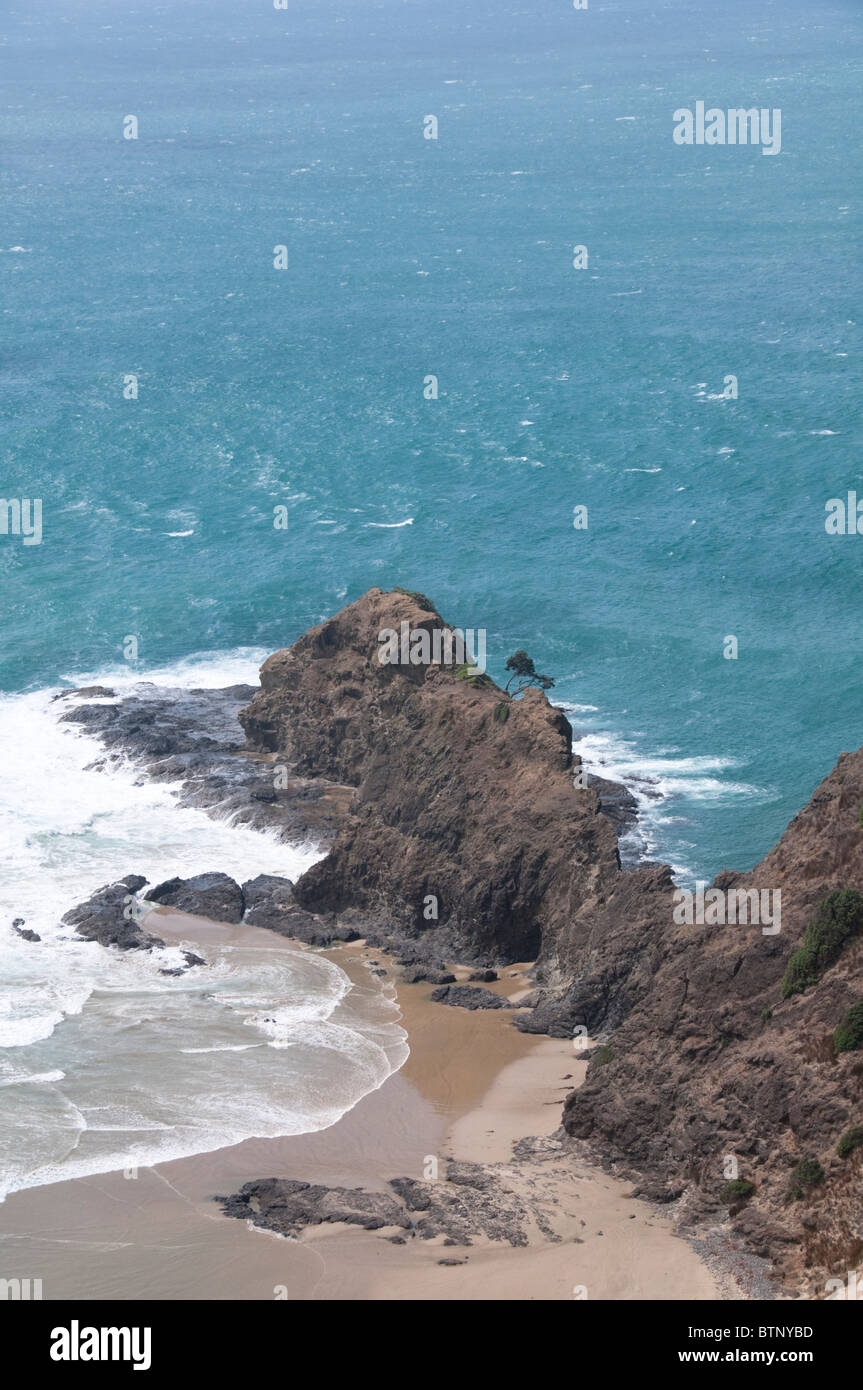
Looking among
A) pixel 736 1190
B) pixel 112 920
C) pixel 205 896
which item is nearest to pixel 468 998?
pixel 205 896

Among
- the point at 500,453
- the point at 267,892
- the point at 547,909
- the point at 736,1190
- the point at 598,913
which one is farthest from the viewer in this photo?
the point at 500,453

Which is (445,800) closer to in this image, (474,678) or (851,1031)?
(474,678)

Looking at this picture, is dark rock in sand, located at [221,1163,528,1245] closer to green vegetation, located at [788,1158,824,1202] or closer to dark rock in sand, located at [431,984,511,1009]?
green vegetation, located at [788,1158,824,1202]

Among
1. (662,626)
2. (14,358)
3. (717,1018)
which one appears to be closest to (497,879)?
(717,1018)

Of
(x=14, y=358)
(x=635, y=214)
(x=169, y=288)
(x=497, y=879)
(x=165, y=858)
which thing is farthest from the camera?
(x=635, y=214)

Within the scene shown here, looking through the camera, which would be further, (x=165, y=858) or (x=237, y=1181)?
(x=165, y=858)

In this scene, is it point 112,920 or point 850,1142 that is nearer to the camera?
point 850,1142

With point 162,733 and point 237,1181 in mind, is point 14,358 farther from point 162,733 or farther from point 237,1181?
point 237,1181

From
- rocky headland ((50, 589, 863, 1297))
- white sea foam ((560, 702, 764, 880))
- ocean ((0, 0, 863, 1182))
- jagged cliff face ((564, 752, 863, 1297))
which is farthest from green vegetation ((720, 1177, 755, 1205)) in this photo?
white sea foam ((560, 702, 764, 880))
